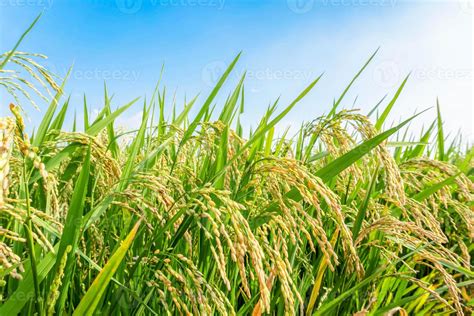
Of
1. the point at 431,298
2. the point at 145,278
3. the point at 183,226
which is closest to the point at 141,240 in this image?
the point at 145,278

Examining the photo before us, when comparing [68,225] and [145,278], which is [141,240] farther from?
[68,225]

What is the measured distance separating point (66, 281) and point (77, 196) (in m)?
0.25

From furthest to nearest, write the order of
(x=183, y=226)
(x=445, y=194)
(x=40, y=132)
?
(x=445, y=194)
(x=40, y=132)
(x=183, y=226)

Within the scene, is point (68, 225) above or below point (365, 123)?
below

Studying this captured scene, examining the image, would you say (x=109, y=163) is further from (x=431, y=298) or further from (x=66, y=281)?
(x=431, y=298)

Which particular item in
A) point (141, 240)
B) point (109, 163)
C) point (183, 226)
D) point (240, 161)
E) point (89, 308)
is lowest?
point (89, 308)

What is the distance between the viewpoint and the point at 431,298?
2605 millimetres

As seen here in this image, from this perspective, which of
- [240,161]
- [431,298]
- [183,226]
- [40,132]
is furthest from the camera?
[431,298]

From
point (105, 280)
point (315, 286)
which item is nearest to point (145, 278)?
point (105, 280)

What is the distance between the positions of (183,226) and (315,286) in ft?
2.61

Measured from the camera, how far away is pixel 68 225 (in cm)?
131

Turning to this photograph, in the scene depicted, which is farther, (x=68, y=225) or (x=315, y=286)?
→ (x=315, y=286)

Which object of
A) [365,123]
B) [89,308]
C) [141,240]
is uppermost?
[365,123]

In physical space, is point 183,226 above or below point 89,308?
above
